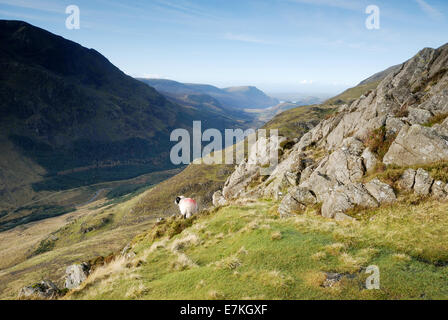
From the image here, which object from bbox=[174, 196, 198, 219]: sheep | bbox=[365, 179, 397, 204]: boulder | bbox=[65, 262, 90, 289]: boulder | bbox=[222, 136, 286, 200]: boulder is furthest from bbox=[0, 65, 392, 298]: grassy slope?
bbox=[365, 179, 397, 204]: boulder

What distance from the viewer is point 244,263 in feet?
47.6

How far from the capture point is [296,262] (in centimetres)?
1416

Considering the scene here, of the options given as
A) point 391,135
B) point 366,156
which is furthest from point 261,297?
point 391,135

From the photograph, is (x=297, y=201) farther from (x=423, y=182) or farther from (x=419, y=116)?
(x=419, y=116)

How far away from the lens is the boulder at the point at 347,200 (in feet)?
66.6

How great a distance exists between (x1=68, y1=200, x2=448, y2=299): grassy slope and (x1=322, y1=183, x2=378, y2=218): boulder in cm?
105

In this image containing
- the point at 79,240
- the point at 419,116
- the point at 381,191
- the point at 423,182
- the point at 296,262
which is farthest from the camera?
the point at 79,240

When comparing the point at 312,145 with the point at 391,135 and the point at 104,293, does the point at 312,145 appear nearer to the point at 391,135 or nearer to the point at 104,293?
the point at 391,135

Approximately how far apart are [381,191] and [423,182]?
298 cm

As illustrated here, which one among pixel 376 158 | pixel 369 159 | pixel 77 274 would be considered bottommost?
pixel 77 274

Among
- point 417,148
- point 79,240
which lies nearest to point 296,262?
point 417,148

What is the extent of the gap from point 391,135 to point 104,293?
2860 cm

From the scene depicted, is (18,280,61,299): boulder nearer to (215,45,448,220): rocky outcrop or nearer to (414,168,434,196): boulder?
(215,45,448,220): rocky outcrop

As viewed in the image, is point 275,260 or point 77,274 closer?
point 275,260
